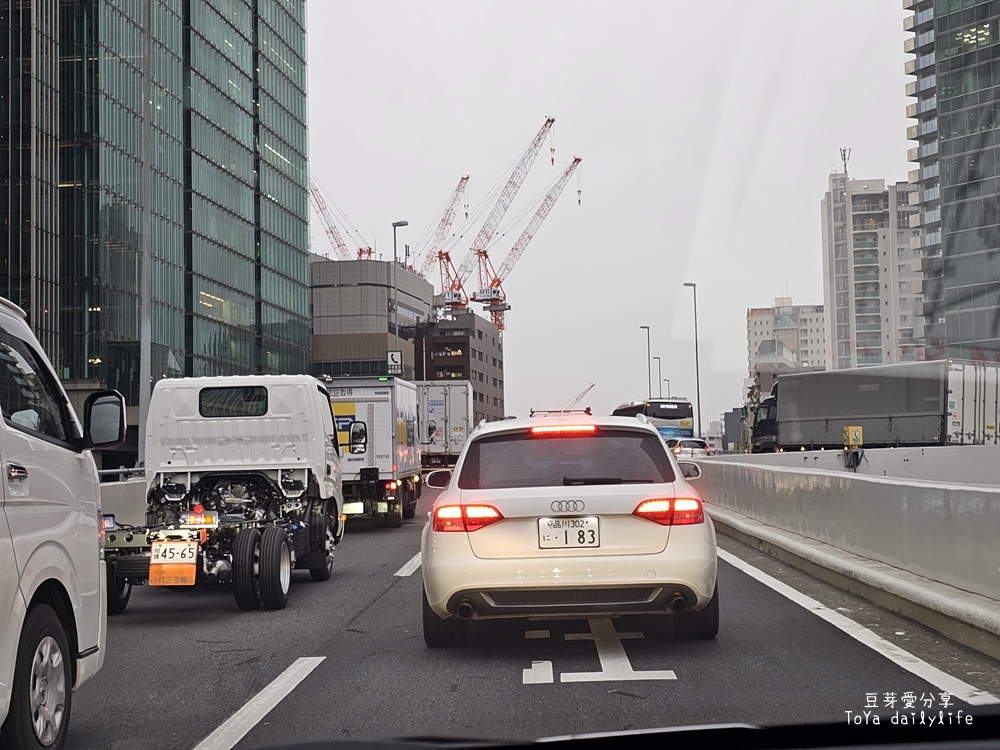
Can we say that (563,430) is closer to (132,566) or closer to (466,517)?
(466,517)

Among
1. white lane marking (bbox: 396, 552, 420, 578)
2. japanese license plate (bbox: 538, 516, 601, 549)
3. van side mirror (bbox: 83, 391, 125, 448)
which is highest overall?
van side mirror (bbox: 83, 391, 125, 448)

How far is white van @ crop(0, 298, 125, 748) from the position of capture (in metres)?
4.32

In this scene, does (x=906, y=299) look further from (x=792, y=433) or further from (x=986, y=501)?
(x=986, y=501)

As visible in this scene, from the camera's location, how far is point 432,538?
7.16 metres

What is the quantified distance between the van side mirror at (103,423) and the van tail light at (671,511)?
306cm

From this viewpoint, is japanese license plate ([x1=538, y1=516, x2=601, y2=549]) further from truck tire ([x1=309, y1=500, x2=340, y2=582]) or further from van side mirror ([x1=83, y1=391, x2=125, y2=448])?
truck tire ([x1=309, y1=500, x2=340, y2=582])

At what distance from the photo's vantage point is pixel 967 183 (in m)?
86.4

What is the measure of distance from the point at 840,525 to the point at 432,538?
561 centimetres

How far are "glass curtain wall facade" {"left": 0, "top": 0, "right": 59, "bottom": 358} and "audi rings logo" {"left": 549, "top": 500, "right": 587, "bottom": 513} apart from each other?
170ft

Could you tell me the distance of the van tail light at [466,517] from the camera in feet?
22.9

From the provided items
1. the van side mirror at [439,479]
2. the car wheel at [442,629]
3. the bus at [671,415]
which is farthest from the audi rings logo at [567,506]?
the bus at [671,415]

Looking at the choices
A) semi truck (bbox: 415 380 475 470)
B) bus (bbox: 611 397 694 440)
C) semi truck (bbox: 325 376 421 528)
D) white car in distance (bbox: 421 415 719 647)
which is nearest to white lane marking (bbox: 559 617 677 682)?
white car in distance (bbox: 421 415 719 647)

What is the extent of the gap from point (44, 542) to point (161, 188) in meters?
62.3

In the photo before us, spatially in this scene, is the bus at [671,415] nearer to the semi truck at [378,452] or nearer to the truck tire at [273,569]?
the semi truck at [378,452]
